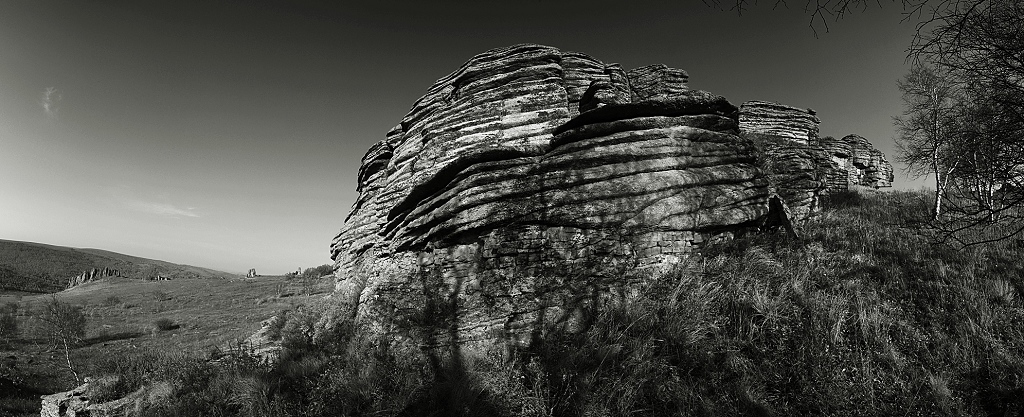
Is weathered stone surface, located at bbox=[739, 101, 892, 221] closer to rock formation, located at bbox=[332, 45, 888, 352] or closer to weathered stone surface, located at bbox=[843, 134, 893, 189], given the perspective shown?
weathered stone surface, located at bbox=[843, 134, 893, 189]

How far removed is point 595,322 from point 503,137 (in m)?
7.23

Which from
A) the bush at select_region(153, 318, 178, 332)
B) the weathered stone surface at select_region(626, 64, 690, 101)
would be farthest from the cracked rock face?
the bush at select_region(153, 318, 178, 332)

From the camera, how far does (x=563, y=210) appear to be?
858 centimetres

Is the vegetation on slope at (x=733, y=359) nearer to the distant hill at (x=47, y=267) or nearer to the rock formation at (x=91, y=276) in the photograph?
the distant hill at (x=47, y=267)

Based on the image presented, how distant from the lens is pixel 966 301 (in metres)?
6.36

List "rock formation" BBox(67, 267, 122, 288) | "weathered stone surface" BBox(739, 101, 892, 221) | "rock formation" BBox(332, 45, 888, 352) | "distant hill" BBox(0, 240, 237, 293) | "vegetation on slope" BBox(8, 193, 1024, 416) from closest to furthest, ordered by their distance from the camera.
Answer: "vegetation on slope" BBox(8, 193, 1024, 416)
"rock formation" BBox(332, 45, 888, 352)
"weathered stone surface" BBox(739, 101, 892, 221)
"distant hill" BBox(0, 240, 237, 293)
"rock formation" BBox(67, 267, 122, 288)

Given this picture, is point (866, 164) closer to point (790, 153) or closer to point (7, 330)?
point (790, 153)

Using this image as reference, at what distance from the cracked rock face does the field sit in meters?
10.0

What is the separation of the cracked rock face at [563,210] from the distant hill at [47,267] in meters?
99.0

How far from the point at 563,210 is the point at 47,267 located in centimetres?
13465

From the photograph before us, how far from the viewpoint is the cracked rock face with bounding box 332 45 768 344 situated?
7898mm

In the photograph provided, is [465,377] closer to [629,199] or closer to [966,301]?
[629,199]

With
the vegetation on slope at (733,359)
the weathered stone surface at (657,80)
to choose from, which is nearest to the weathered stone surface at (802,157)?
the weathered stone surface at (657,80)

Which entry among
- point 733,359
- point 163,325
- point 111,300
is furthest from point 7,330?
point 733,359
